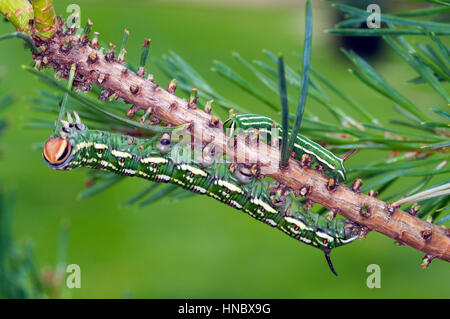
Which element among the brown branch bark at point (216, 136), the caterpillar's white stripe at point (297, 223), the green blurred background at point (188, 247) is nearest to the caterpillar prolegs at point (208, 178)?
the caterpillar's white stripe at point (297, 223)

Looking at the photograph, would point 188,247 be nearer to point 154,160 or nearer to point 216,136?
point 154,160

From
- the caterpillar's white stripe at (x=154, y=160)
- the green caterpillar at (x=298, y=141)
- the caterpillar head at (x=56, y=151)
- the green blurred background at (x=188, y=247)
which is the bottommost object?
the caterpillar head at (x=56, y=151)

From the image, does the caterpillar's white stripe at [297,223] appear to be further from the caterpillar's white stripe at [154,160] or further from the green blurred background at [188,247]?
the green blurred background at [188,247]

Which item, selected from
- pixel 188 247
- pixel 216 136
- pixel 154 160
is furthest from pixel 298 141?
pixel 188 247

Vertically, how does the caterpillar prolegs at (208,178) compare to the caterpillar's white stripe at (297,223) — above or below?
above

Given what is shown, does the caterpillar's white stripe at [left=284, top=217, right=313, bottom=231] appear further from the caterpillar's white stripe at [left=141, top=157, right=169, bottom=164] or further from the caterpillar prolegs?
the caterpillar's white stripe at [left=141, top=157, right=169, bottom=164]

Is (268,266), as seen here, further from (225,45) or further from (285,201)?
(225,45)
